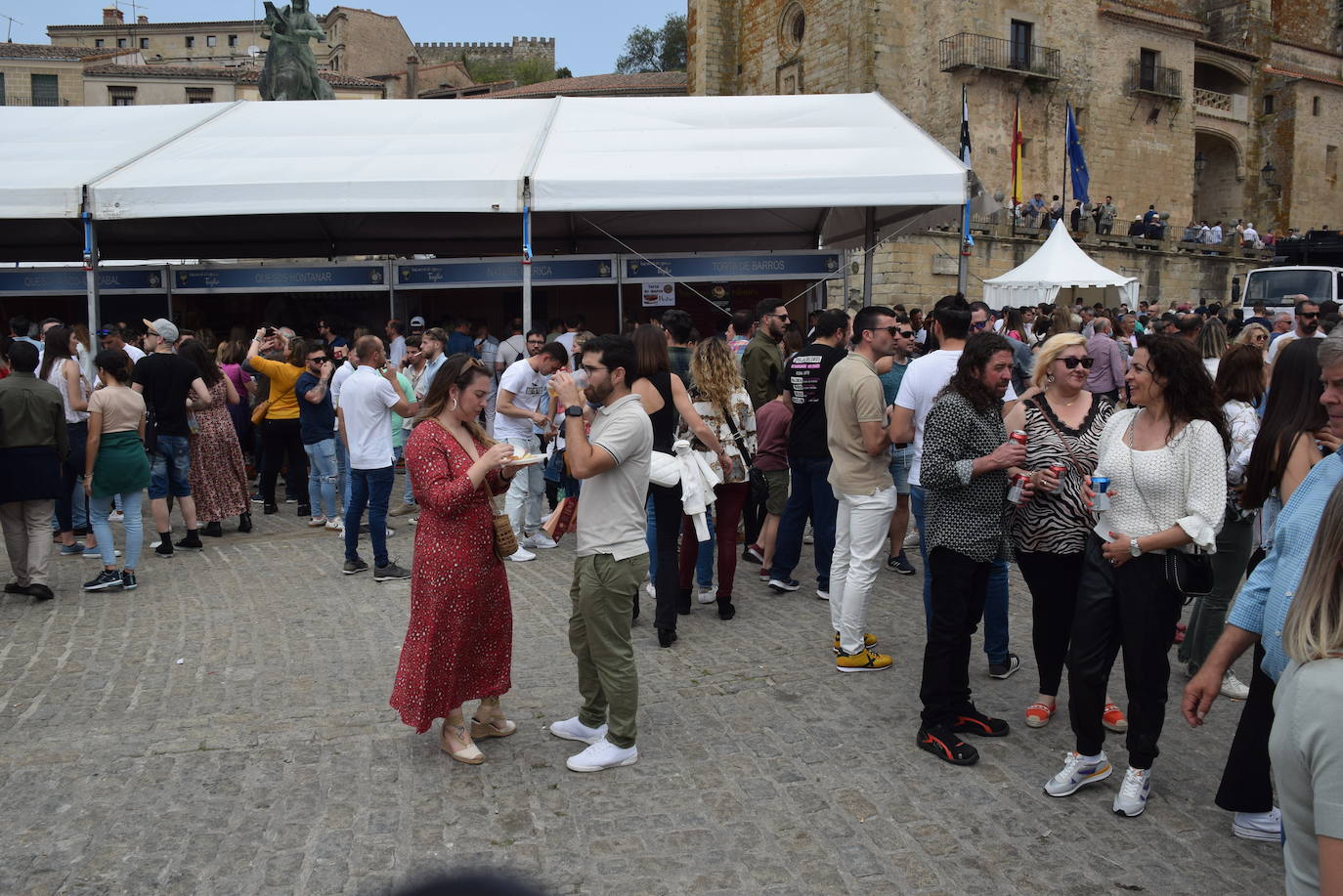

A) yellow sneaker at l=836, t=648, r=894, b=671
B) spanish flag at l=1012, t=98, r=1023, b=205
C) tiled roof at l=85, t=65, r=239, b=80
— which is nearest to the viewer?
yellow sneaker at l=836, t=648, r=894, b=671

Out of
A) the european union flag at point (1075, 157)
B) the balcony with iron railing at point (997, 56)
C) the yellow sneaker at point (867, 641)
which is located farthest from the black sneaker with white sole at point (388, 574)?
the balcony with iron railing at point (997, 56)

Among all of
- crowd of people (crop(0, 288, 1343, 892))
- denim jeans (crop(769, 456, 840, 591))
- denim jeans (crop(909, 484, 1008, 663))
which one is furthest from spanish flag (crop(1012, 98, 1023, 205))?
denim jeans (crop(909, 484, 1008, 663))

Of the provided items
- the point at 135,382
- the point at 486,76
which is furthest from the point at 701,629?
the point at 486,76

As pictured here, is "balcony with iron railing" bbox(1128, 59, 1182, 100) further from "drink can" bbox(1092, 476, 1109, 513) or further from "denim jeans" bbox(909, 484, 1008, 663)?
"drink can" bbox(1092, 476, 1109, 513)

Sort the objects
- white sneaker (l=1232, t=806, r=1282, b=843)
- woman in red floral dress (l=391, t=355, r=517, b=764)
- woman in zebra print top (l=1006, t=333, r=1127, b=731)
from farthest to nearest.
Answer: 1. woman in zebra print top (l=1006, t=333, r=1127, b=731)
2. woman in red floral dress (l=391, t=355, r=517, b=764)
3. white sneaker (l=1232, t=806, r=1282, b=843)

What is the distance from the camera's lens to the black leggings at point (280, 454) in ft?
31.1

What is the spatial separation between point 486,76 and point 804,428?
7896cm

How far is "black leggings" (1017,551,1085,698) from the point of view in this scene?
435 centimetres

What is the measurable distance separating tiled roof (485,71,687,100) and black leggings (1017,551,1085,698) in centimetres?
4498

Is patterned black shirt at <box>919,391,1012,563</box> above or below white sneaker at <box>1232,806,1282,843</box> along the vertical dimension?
above

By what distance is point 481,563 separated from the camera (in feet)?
14.0

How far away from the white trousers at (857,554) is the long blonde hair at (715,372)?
52.8 inches

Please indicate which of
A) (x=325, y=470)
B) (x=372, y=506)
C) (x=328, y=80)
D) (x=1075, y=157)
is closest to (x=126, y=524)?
(x=372, y=506)

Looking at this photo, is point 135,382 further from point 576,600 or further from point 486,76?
point 486,76
